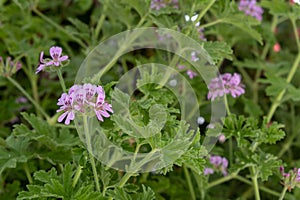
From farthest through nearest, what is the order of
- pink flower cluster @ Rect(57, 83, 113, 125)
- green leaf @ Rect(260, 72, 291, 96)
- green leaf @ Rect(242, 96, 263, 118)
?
green leaf @ Rect(242, 96, 263, 118), green leaf @ Rect(260, 72, 291, 96), pink flower cluster @ Rect(57, 83, 113, 125)

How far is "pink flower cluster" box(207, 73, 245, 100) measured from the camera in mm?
1541

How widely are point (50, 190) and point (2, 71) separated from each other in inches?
20.9

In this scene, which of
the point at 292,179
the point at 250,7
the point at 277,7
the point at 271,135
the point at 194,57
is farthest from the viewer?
the point at 250,7

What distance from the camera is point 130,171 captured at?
1.16 meters

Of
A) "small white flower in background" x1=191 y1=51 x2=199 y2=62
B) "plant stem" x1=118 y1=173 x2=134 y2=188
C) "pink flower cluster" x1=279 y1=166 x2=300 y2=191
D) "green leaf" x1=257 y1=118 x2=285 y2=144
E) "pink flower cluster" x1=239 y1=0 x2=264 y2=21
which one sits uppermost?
"pink flower cluster" x1=239 y1=0 x2=264 y2=21

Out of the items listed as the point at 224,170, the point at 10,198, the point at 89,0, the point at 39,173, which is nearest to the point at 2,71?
the point at 10,198

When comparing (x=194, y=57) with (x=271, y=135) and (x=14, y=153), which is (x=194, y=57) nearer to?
(x=271, y=135)

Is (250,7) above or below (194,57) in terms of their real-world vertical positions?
above

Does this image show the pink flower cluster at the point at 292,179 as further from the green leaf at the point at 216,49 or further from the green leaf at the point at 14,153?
the green leaf at the point at 14,153

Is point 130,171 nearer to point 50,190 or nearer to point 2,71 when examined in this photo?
point 50,190

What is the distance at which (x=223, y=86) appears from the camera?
153 cm

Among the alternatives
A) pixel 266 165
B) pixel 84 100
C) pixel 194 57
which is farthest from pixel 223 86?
pixel 84 100

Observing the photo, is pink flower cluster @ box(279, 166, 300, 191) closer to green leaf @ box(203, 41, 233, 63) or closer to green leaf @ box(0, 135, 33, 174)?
green leaf @ box(203, 41, 233, 63)

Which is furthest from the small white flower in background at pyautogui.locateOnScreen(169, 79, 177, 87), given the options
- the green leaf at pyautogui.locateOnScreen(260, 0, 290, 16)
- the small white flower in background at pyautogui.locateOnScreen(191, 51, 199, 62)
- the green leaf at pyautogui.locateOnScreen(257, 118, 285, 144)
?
the green leaf at pyautogui.locateOnScreen(260, 0, 290, 16)
